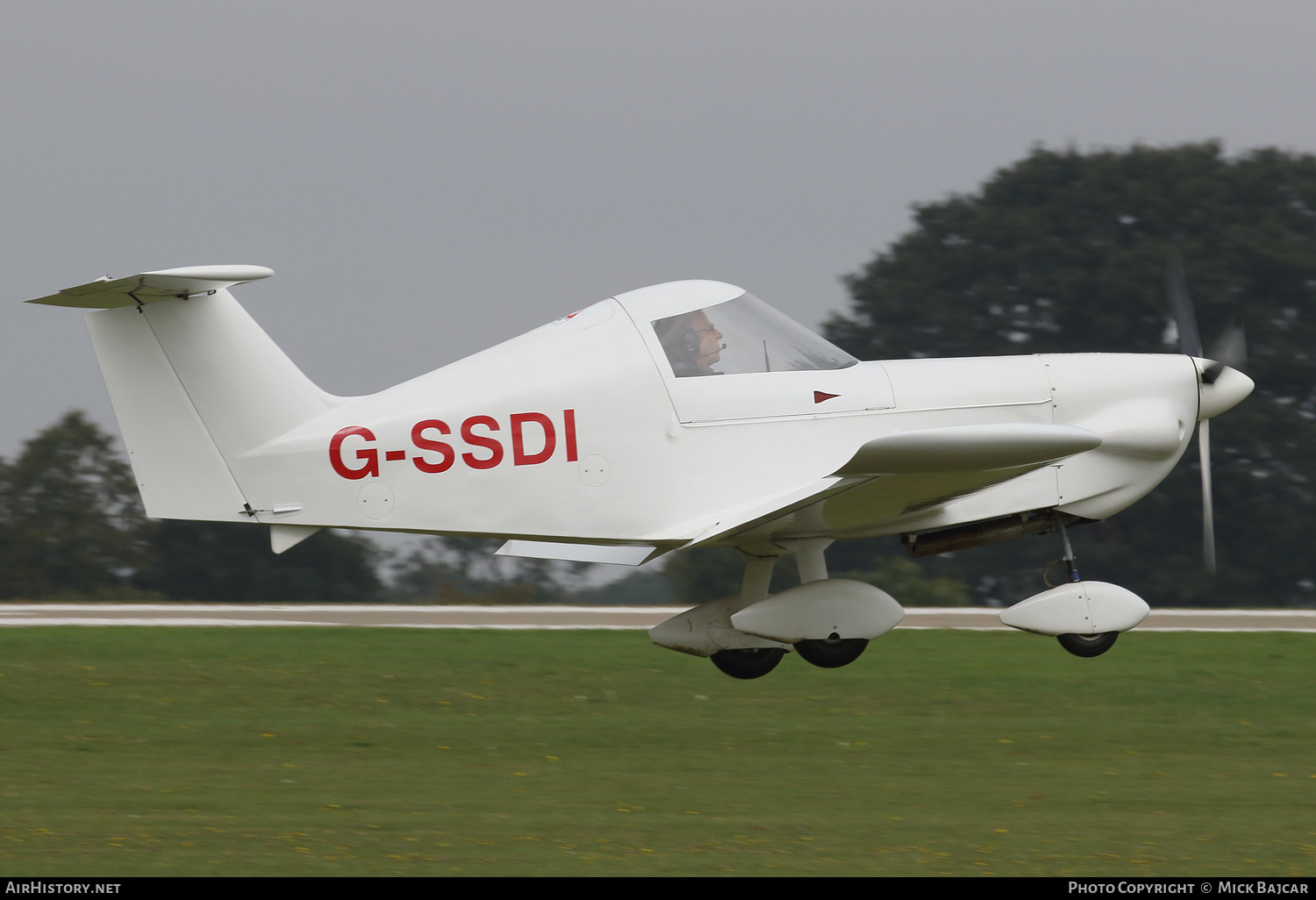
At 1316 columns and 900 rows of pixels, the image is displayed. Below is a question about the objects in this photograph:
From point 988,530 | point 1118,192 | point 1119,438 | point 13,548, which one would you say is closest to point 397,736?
point 988,530

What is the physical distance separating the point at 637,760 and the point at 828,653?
2.88 meters

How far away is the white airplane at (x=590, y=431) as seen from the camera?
9.35 meters

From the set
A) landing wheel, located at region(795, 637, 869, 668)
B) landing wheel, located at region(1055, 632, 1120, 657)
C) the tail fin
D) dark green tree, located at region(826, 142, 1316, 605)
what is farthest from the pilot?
dark green tree, located at region(826, 142, 1316, 605)

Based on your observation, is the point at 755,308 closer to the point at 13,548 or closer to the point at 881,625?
the point at 881,625

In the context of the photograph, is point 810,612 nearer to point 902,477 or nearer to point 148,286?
point 902,477

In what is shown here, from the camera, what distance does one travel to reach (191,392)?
937cm

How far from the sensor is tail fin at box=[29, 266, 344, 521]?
30.4 ft

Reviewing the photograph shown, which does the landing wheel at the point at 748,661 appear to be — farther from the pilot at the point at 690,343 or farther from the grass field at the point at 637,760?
the pilot at the point at 690,343

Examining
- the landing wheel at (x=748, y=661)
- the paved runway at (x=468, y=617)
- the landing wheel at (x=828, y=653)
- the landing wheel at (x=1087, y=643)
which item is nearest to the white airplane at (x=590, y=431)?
the landing wheel at (x=1087, y=643)

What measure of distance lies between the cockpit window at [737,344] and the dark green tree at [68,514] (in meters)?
20.5

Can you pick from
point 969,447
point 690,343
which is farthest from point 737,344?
point 969,447

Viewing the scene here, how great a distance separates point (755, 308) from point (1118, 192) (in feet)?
88.0

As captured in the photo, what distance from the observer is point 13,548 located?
27.4 m
